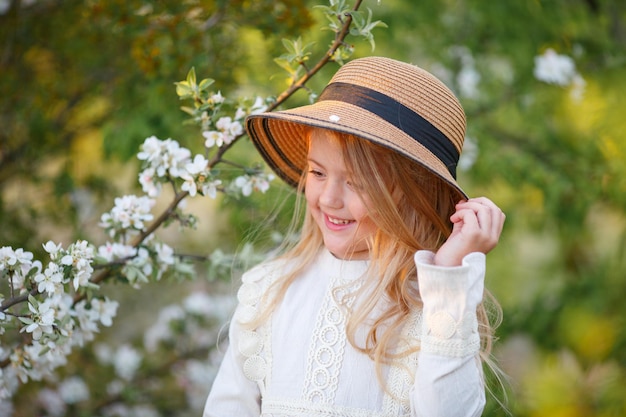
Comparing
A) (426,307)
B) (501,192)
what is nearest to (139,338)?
(501,192)

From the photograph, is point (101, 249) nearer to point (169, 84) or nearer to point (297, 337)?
point (297, 337)

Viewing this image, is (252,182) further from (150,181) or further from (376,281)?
(376,281)

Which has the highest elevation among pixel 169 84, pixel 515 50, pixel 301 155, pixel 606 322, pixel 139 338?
pixel 301 155

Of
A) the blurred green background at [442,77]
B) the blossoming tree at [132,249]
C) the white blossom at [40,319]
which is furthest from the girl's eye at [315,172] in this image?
the white blossom at [40,319]

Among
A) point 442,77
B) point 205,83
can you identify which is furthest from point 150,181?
point 442,77

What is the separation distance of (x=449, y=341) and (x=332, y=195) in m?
0.43

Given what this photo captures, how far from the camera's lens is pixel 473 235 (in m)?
1.57

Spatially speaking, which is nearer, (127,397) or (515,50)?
(127,397)

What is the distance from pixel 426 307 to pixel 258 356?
1.62 ft

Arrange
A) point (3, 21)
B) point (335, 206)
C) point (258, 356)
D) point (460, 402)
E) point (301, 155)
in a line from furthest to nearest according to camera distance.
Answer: point (3, 21), point (301, 155), point (258, 356), point (335, 206), point (460, 402)

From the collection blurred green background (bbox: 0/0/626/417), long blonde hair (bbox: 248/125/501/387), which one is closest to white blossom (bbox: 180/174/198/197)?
long blonde hair (bbox: 248/125/501/387)

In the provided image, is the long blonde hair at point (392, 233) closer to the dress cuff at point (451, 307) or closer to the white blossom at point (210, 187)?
the dress cuff at point (451, 307)

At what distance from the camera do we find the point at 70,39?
112 inches

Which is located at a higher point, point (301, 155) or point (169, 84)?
point (301, 155)
